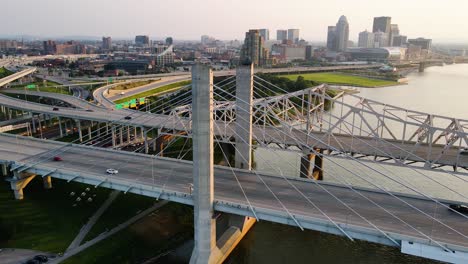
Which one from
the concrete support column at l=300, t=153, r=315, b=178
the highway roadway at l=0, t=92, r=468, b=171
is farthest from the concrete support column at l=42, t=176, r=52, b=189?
the concrete support column at l=300, t=153, r=315, b=178

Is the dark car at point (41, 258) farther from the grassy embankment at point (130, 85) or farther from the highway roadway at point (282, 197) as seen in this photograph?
the grassy embankment at point (130, 85)

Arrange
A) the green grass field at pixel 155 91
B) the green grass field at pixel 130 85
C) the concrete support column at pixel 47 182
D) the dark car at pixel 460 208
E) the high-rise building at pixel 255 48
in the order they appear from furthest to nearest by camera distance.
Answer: the high-rise building at pixel 255 48
the green grass field at pixel 130 85
the green grass field at pixel 155 91
the concrete support column at pixel 47 182
the dark car at pixel 460 208

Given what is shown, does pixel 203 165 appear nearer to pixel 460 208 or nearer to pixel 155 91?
pixel 460 208

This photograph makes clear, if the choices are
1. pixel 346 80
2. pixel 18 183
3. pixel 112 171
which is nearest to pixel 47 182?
pixel 18 183

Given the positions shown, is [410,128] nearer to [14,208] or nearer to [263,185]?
[263,185]

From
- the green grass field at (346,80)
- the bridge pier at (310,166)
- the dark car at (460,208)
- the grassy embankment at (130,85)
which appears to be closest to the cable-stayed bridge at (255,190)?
the dark car at (460,208)
